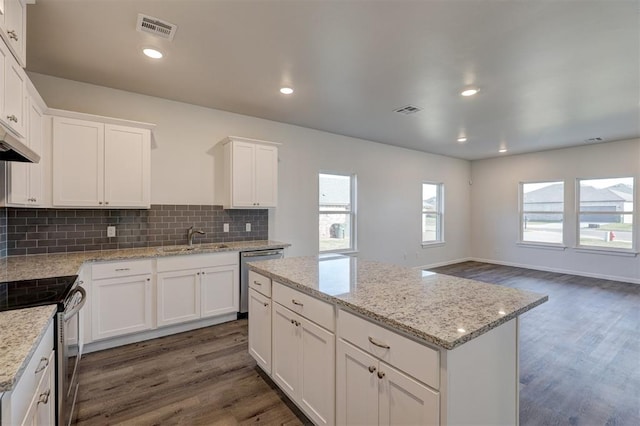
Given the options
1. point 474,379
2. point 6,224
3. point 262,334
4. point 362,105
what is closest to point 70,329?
point 262,334

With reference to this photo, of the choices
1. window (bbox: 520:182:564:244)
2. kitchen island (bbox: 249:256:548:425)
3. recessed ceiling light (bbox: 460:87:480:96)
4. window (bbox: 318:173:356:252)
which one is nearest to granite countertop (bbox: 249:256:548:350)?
kitchen island (bbox: 249:256:548:425)

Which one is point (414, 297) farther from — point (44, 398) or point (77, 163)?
point (77, 163)

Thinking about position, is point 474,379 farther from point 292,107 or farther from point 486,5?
point 292,107

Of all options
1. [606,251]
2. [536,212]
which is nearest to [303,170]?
[536,212]

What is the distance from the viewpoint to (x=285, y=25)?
7.11ft

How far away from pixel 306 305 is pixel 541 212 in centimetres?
711

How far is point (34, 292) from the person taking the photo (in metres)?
1.64

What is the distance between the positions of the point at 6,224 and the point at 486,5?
14.0 feet

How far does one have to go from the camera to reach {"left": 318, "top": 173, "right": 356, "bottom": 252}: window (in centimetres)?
518

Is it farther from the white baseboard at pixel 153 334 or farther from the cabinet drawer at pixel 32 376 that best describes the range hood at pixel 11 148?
the white baseboard at pixel 153 334

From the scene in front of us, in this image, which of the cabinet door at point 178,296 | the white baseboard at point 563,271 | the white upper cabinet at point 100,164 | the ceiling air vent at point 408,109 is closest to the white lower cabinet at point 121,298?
the cabinet door at point 178,296

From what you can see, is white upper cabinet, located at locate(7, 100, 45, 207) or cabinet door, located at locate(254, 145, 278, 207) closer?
white upper cabinet, located at locate(7, 100, 45, 207)

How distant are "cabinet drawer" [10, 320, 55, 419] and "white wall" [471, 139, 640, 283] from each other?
8.13m

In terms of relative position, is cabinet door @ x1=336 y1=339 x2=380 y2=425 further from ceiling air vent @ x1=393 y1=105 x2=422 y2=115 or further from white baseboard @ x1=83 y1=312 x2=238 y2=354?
Answer: ceiling air vent @ x1=393 y1=105 x2=422 y2=115
